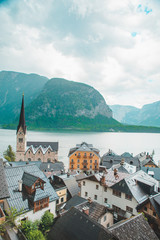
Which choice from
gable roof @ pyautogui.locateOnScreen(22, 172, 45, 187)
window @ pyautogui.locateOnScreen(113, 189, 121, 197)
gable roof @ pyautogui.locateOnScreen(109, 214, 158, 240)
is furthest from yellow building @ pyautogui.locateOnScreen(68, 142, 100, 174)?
gable roof @ pyautogui.locateOnScreen(109, 214, 158, 240)

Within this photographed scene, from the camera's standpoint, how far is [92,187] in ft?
96.9

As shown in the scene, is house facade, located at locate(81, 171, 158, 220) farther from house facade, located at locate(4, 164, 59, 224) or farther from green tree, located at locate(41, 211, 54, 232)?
green tree, located at locate(41, 211, 54, 232)

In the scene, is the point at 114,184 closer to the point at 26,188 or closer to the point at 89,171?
the point at 26,188

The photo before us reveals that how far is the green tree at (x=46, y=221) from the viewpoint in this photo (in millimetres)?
19547

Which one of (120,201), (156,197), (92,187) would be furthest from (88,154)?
(156,197)

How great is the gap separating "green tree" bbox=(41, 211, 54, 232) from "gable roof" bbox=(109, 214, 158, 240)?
8.11m

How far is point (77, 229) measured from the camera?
1645cm

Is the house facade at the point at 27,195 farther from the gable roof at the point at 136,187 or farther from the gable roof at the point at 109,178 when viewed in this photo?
the gable roof at the point at 136,187

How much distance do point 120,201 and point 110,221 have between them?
434 centimetres

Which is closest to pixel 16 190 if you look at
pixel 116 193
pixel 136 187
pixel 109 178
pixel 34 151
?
pixel 116 193

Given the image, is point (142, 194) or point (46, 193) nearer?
point (46, 193)

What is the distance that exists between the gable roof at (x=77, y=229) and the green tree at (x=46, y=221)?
175 cm

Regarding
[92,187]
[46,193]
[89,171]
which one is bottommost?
[89,171]

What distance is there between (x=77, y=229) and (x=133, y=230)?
548 centimetres
